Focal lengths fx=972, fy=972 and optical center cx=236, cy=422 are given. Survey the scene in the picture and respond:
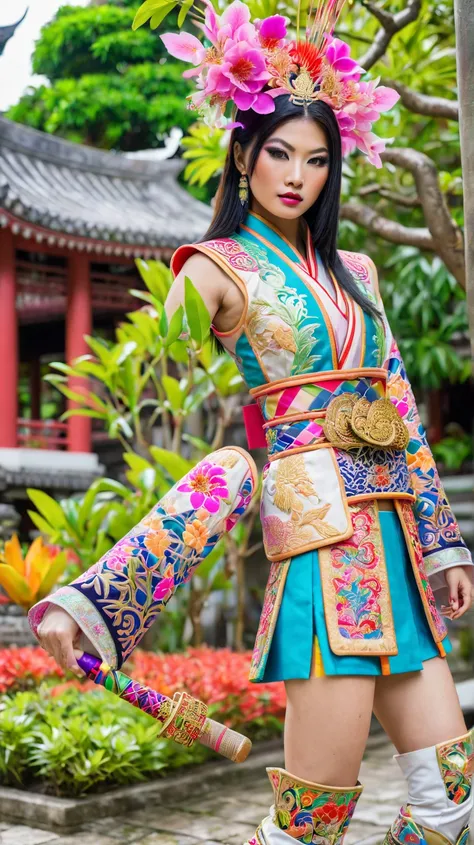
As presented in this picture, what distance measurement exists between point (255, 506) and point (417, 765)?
4.35 m

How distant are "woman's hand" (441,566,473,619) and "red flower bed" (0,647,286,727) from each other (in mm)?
2785

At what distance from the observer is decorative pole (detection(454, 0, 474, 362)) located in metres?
2.04

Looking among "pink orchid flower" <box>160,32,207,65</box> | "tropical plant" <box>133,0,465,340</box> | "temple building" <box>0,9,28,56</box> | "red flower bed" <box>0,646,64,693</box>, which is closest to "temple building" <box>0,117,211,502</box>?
"temple building" <box>0,9,28,56</box>

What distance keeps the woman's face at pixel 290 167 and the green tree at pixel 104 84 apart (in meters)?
13.7

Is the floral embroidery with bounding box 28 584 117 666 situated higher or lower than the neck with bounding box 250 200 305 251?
lower

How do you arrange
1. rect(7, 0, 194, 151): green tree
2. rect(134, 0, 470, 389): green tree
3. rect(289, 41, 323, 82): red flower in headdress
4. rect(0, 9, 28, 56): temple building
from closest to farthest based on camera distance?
1. rect(289, 41, 323, 82): red flower in headdress
2. rect(134, 0, 470, 389): green tree
3. rect(0, 9, 28, 56): temple building
4. rect(7, 0, 194, 151): green tree

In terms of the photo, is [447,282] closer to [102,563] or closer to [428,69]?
[428,69]

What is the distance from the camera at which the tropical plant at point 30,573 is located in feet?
16.9

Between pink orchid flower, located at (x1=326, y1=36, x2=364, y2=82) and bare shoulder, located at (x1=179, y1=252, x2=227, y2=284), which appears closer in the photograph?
bare shoulder, located at (x1=179, y1=252, x2=227, y2=284)

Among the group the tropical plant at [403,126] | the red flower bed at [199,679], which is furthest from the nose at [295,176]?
the red flower bed at [199,679]

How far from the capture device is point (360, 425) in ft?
6.83

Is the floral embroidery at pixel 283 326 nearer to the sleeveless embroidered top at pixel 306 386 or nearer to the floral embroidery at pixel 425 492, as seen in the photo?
the sleeveless embroidered top at pixel 306 386

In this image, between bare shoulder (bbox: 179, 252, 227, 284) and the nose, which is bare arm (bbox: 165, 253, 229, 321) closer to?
bare shoulder (bbox: 179, 252, 227, 284)

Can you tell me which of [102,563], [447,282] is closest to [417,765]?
[102,563]
